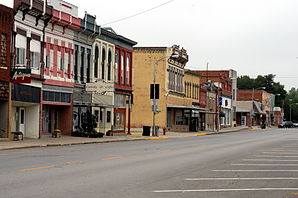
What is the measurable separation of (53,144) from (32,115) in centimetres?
675

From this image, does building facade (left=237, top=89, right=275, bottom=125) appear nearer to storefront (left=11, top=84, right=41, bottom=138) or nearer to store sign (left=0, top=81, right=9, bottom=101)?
storefront (left=11, top=84, right=41, bottom=138)

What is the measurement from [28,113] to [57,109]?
5028 millimetres

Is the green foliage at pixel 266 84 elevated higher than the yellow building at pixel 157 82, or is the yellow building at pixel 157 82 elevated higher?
the green foliage at pixel 266 84

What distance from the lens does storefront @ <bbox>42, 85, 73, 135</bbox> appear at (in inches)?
1563

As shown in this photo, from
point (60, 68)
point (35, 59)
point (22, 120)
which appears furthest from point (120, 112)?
point (35, 59)

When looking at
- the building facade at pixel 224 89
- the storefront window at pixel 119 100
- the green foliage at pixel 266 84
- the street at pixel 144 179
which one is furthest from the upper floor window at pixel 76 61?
the green foliage at pixel 266 84

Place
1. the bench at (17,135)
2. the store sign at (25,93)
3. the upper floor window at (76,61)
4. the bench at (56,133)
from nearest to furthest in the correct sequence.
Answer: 1. the bench at (17,135)
2. the store sign at (25,93)
3. the bench at (56,133)
4. the upper floor window at (76,61)

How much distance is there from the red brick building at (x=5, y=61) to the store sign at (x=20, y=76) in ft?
1.16

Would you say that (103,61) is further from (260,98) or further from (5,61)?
(260,98)

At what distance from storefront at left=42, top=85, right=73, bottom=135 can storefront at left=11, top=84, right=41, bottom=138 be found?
1217 mm

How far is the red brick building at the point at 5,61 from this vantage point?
109ft

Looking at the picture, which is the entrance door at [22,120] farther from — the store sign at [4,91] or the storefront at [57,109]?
the store sign at [4,91]

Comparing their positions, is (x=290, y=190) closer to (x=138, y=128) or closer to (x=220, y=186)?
(x=220, y=186)

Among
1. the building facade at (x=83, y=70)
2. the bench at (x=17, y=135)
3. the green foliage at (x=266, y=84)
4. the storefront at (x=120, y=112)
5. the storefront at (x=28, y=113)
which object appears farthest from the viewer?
the green foliage at (x=266, y=84)
